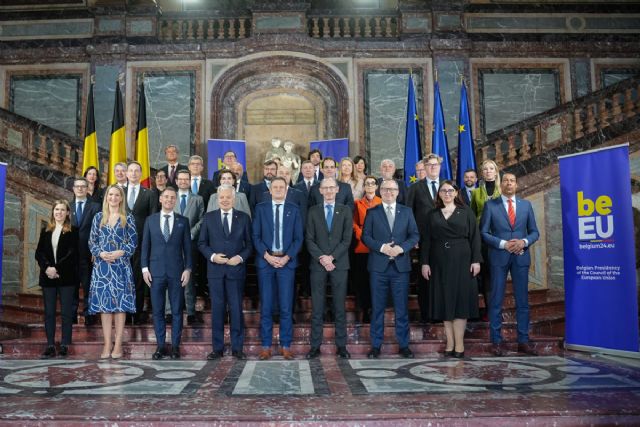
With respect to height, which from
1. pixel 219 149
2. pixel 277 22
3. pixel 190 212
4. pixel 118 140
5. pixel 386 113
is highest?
pixel 277 22

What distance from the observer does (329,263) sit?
4.93m

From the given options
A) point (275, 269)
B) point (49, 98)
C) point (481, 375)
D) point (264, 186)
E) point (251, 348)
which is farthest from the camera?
point (49, 98)

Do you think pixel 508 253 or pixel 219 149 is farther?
pixel 219 149

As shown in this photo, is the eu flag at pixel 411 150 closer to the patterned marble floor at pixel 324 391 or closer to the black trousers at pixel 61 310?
the patterned marble floor at pixel 324 391

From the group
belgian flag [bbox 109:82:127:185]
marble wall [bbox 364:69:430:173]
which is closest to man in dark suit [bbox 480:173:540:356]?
belgian flag [bbox 109:82:127:185]

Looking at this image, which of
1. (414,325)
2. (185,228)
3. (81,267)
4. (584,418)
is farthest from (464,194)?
(81,267)

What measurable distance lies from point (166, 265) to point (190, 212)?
2.59 feet

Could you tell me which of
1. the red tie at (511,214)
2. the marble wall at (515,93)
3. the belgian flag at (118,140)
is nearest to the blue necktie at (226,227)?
the red tie at (511,214)

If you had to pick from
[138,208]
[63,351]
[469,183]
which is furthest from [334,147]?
[63,351]

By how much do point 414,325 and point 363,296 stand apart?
52 centimetres

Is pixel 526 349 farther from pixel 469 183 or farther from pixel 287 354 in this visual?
pixel 287 354

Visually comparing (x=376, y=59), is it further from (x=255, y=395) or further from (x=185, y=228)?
(x=255, y=395)

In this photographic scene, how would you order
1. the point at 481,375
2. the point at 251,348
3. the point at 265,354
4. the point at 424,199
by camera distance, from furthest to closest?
the point at 424,199 → the point at 251,348 → the point at 265,354 → the point at 481,375

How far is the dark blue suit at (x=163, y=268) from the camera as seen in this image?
497cm
